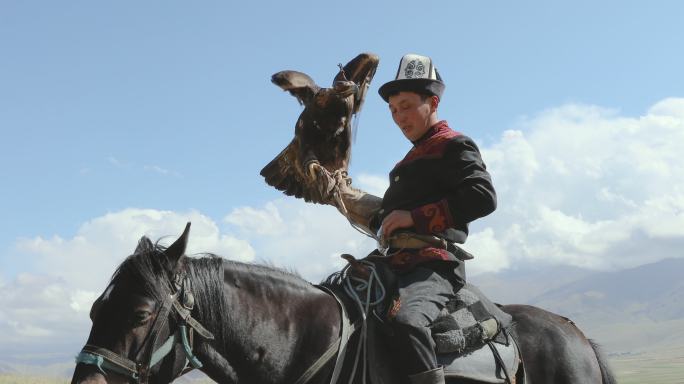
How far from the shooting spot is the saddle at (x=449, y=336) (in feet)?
16.3

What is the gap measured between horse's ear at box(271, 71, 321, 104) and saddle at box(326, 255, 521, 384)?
1.99 m

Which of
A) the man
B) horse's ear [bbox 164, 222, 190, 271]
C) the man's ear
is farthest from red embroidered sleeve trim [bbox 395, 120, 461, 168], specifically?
horse's ear [bbox 164, 222, 190, 271]

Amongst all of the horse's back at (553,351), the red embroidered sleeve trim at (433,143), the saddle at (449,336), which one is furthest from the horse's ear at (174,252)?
the horse's back at (553,351)

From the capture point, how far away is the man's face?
5.88m

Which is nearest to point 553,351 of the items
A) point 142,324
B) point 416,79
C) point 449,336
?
point 449,336

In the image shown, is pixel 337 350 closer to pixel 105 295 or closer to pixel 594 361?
pixel 105 295

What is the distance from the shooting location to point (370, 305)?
5176 mm

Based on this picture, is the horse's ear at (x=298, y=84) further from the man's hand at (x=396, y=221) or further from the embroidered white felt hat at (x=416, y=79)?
the man's hand at (x=396, y=221)

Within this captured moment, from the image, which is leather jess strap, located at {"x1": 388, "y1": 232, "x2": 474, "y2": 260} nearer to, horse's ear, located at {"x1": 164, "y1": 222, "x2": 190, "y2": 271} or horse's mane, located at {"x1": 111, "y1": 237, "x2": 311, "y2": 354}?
horse's mane, located at {"x1": 111, "y1": 237, "x2": 311, "y2": 354}

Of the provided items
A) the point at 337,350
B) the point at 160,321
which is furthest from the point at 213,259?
the point at 337,350

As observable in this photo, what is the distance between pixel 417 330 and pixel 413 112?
74.4 inches

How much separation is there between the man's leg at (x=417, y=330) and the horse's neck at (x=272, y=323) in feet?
1.53

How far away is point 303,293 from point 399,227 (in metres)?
0.95

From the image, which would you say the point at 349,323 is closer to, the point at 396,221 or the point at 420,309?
the point at 420,309
